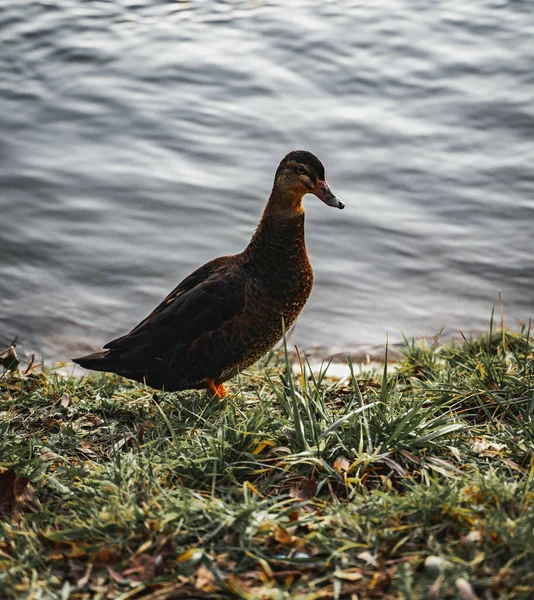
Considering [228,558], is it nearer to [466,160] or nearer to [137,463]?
[137,463]

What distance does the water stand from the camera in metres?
6.77

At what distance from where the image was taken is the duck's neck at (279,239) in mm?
4145

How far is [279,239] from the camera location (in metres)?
4.16

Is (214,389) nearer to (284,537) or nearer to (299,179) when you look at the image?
(299,179)

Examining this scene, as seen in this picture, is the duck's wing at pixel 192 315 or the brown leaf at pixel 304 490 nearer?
the brown leaf at pixel 304 490

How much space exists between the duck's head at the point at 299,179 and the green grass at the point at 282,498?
3.13ft

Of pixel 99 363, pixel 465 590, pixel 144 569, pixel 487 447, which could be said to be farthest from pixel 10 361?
pixel 465 590

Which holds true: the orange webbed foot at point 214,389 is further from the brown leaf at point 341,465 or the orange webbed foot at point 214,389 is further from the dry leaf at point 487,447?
the dry leaf at point 487,447

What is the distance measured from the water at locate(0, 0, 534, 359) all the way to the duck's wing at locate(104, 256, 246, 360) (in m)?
2.09

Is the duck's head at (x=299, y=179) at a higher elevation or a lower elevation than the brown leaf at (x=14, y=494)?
higher

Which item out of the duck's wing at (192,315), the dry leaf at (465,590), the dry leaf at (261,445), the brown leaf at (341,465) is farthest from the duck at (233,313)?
the dry leaf at (465,590)

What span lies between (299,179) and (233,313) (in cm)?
70

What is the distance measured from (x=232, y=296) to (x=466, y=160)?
478cm

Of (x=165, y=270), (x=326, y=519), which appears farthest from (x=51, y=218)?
(x=326, y=519)
